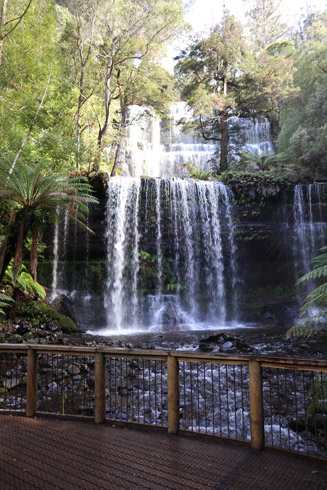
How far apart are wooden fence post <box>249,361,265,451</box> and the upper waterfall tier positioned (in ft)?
66.8

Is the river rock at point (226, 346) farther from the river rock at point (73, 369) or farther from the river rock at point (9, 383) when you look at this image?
the river rock at point (9, 383)

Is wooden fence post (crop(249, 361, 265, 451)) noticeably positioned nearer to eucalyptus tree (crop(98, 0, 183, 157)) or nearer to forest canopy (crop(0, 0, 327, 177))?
forest canopy (crop(0, 0, 327, 177))

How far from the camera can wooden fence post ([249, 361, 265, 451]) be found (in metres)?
3.34

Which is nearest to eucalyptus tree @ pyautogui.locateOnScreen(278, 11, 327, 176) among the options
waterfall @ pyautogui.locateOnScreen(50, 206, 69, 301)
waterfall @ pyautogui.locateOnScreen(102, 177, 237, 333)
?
waterfall @ pyautogui.locateOnScreen(102, 177, 237, 333)

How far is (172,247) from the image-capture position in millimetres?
17875

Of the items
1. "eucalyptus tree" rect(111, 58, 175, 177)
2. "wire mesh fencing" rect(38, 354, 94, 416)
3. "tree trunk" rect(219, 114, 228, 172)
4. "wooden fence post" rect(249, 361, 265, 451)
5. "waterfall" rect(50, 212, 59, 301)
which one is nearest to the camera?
"wooden fence post" rect(249, 361, 265, 451)

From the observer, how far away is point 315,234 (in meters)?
17.8

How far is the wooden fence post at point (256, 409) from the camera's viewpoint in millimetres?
3336

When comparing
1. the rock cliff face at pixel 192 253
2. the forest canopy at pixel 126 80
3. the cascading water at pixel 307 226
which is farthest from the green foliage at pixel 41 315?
the cascading water at pixel 307 226

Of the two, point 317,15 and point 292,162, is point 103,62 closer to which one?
point 292,162

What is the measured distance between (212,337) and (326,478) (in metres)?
7.98

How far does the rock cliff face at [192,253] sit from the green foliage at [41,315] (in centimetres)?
348

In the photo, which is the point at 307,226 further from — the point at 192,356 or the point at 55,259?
the point at 192,356

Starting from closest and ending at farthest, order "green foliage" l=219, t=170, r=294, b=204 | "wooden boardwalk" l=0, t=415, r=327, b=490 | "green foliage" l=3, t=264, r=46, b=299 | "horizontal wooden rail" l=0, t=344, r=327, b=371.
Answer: "wooden boardwalk" l=0, t=415, r=327, b=490 → "horizontal wooden rail" l=0, t=344, r=327, b=371 → "green foliage" l=3, t=264, r=46, b=299 → "green foliage" l=219, t=170, r=294, b=204
